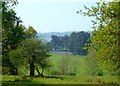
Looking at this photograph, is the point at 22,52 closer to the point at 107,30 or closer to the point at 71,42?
the point at 107,30

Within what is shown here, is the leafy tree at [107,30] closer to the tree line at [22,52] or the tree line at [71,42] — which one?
the tree line at [22,52]

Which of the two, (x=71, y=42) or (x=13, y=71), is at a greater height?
(x=71, y=42)

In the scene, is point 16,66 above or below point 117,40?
below

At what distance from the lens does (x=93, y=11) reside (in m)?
21.4

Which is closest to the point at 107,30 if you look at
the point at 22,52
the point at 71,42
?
the point at 22,52

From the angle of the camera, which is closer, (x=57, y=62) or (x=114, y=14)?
(x=114, y=14)

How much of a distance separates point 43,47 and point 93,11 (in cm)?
4114

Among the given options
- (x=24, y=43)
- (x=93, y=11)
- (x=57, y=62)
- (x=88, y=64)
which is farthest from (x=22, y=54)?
(x=93, y=11)

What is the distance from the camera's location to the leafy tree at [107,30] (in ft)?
67.3

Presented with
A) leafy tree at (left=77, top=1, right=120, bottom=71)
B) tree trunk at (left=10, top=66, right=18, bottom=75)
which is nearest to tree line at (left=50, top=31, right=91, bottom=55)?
tree trunk at (left=10, top=66, right=18, bottom=75)

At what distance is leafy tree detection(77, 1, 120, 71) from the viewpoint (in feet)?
67.3

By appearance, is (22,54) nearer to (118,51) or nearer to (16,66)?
(16,66)

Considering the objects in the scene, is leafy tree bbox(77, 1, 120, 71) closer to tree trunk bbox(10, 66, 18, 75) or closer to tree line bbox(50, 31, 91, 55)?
tree trunk bbox(10, 66, 18, 75)

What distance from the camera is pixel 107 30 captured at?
67.2ft
